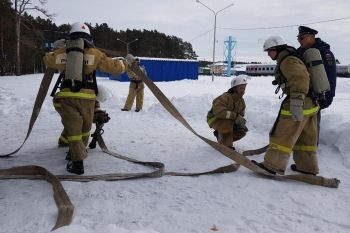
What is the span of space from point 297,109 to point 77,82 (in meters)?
2.80

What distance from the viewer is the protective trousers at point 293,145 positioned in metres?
4.88

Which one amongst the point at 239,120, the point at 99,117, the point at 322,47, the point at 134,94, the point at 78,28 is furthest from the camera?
the point at 134,94

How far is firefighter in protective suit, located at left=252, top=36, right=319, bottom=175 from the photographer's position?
4.76 meters

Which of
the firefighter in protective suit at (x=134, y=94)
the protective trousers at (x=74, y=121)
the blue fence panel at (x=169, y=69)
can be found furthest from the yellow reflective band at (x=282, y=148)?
the blue fence panel at (x=169, y=69)

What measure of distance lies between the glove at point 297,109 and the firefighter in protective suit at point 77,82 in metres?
2.33

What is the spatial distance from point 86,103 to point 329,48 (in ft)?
12.5

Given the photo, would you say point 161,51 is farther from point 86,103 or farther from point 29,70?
point 86,103

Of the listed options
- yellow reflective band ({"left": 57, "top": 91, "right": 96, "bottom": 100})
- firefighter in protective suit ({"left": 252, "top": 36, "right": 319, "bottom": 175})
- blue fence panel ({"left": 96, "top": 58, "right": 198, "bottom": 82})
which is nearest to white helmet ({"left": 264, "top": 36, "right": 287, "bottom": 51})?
firefighter in protective suit ({"left": 252, "top": 36, "right": 319, "bottom": 175})

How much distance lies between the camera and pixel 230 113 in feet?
20.1

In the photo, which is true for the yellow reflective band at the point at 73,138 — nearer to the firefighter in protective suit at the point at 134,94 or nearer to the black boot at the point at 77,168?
the black boot at the point at 77,168

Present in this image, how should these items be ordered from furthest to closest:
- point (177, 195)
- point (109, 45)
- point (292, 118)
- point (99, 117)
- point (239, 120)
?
point (109, 45) < point (239, 120) < point (99, 117) < point (292, 118) < point (177, 195)

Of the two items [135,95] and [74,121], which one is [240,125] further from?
[135,95]

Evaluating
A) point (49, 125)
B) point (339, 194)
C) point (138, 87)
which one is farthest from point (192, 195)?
point (138, 87)

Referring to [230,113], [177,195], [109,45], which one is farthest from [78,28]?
[109,45]
